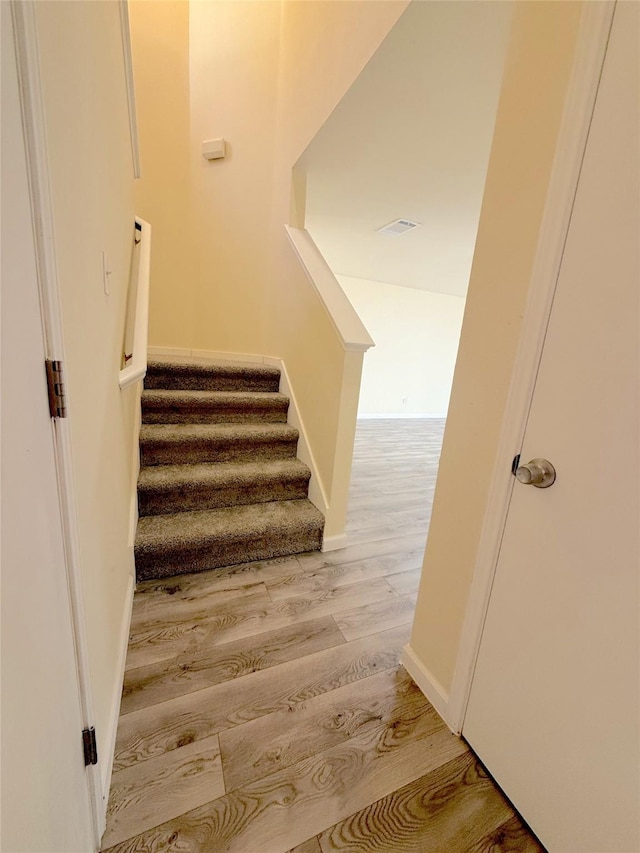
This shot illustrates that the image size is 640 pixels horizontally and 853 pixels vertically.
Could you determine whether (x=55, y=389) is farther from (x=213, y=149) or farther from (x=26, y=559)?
(x=213, y=149)

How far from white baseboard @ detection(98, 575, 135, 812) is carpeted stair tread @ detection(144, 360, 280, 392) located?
53.8 inches

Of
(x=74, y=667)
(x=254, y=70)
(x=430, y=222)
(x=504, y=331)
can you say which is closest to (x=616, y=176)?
(x=504, y=331)

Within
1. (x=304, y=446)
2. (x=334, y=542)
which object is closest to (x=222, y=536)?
(x=334, y=542)

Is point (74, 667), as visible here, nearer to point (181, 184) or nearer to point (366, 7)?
point (366, 7)

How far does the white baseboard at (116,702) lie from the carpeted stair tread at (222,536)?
183 mm

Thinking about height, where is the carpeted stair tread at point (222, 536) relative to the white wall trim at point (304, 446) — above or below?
below

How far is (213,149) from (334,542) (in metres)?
3.24

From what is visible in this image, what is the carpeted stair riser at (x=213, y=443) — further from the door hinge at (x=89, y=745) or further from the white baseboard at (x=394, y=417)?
the white baseboard at (x=394, y=417)

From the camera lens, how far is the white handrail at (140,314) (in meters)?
1.28

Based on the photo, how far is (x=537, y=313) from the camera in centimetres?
86

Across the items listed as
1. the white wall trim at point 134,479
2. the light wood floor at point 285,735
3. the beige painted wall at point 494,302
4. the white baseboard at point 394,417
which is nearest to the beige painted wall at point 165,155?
the white wall trim at point 134,479

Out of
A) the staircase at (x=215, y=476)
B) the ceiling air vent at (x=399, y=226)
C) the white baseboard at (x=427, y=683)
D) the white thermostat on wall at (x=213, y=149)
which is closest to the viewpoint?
the white baseboard at (x=427, y=683)

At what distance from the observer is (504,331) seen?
962 mm

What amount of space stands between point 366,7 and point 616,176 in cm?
157
